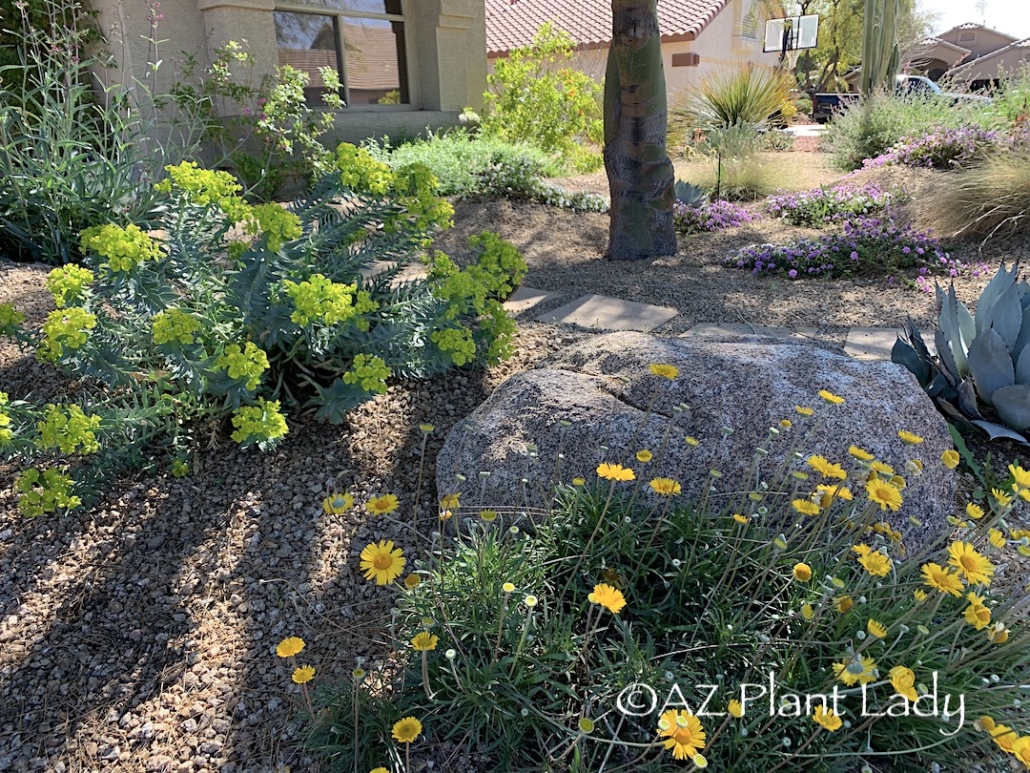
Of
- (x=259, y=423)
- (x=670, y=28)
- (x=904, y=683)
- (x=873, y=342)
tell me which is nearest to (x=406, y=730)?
(x=904, y=683)

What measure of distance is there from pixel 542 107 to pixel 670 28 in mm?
15034

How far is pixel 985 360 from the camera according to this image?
2.61 metres

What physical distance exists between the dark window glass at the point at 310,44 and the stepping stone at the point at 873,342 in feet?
25.7

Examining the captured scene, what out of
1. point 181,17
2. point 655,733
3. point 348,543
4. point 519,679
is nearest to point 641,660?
point 655,733

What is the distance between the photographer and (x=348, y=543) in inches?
86.0

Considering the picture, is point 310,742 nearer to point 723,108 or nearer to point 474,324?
point 474,324

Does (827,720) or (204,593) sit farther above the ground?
(827,720)

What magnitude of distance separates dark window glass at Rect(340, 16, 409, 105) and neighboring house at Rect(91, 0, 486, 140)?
A: 0.01 meters

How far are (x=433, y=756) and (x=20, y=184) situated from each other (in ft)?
14.0

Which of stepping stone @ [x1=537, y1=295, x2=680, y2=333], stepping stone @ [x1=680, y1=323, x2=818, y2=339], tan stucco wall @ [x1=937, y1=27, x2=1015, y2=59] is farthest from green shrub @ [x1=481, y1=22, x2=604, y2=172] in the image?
tan stucco wall @ [x1=937, y1=27, x2=1015, y2=59]

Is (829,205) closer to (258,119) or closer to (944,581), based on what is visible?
(258,119)

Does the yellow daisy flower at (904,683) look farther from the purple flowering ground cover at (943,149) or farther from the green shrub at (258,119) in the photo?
the purple flowering ground cover at (943,149)

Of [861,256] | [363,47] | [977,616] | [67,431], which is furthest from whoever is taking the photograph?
[363,47]

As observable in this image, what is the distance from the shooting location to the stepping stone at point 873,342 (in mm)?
3465
